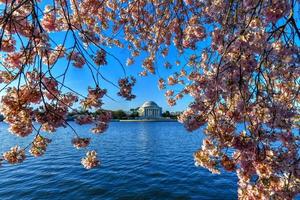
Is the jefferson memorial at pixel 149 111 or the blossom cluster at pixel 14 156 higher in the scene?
the jefferson memorial at pixel 149 111

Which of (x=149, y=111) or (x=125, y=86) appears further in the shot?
(x=149, y=111)

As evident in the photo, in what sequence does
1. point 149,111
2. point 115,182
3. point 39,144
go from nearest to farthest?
point 39,144 < point 115,182 < point 149,111

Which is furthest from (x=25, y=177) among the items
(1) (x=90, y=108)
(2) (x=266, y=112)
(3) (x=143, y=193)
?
(2) (x=266, y=112)

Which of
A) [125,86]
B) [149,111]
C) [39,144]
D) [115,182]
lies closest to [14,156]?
[39,144]

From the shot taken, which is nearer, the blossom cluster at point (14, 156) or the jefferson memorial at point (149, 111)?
the blossom cluster at point (14, 156)

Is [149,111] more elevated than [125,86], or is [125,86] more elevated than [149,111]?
[149,111]

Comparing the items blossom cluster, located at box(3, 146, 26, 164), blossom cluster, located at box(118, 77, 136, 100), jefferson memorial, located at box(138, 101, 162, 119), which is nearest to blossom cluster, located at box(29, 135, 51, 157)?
blossom cluster, located at box(3, 146, 26, 164)

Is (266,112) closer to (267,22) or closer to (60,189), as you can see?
(267,22)

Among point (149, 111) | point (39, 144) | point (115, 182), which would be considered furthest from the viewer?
point (149, 111)

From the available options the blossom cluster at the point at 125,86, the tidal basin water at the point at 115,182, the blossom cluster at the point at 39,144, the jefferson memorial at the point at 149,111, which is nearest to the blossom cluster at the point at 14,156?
the blossom cluster at the point at 39,144

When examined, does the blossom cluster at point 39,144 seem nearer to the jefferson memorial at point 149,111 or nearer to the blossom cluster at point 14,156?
the blossom cluster at point 14,156

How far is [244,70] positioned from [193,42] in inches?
126

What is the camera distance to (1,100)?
104 inches

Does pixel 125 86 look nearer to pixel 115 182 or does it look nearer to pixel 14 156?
pixel 14 156
